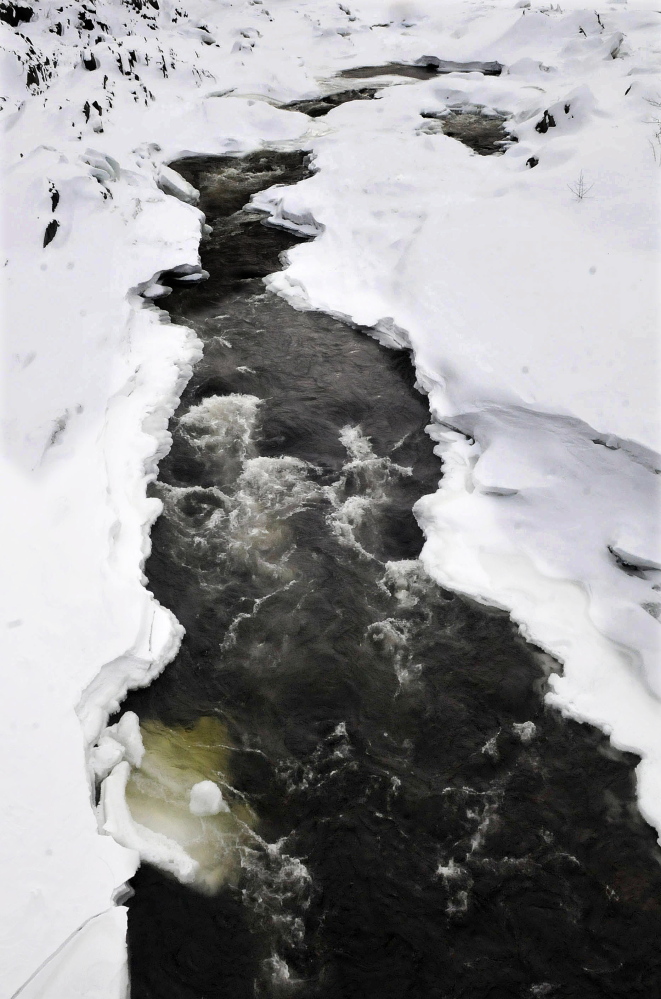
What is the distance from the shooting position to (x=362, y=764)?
18.6 ft

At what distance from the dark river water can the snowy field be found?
310 mm

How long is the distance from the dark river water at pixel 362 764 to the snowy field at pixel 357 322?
0.31 metres

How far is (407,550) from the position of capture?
24.4ft

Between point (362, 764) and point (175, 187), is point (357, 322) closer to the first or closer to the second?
point (175, 187)

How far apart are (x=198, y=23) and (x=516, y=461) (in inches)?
880

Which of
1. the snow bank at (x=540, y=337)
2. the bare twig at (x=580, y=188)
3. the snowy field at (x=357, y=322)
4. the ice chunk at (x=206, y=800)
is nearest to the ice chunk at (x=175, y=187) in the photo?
the snowy field at (x=357, y=322)

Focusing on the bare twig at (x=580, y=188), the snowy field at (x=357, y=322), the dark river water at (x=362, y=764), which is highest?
the bare twig at (x=580, y=188)

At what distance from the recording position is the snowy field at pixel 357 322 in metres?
5.47

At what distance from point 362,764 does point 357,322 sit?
6841mm

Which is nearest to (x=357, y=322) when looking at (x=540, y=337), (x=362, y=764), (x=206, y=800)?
(x=540, y=337)

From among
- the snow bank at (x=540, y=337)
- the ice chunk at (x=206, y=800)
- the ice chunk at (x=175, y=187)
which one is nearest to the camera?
the ice chunk at (x=206, y=800)

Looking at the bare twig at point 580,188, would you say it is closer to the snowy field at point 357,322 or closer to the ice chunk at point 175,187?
the snowy field at point 357,322

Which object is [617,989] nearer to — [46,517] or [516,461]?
[516,461]

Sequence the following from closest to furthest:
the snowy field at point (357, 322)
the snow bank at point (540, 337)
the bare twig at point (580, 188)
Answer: the snowy field at point (357, 322), the snow bank at point (540, 337), the bare twig at point (580, 188)
